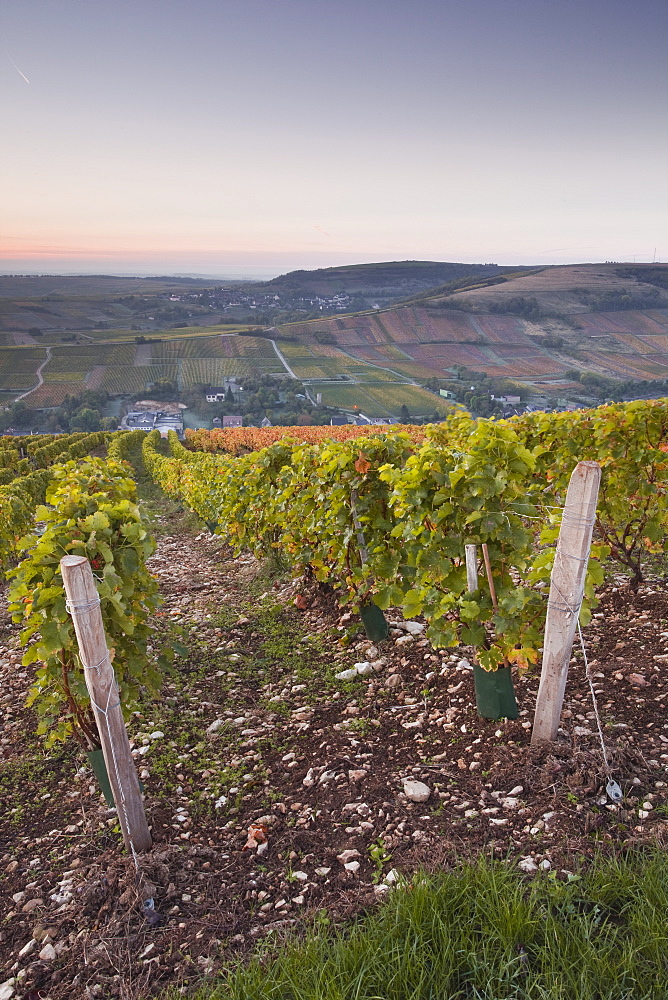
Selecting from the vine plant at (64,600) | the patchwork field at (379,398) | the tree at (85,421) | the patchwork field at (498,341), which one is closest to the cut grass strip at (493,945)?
the vine plant at (64,600)

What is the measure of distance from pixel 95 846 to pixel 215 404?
8411cm

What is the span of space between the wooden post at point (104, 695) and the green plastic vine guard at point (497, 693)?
2.35 metres

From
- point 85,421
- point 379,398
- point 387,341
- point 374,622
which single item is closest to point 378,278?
point 387,341

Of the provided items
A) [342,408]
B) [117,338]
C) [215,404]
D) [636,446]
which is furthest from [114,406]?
[636,446]

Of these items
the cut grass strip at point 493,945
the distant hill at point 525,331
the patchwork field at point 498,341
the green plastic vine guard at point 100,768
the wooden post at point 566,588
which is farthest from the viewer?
the patchwork field at point 498,341

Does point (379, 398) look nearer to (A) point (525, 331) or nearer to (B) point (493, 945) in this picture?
(A) point (525, 331)

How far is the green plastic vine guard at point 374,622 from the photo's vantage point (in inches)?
219

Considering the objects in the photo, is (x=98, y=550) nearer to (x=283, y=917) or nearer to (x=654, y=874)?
(x=283, y=917)

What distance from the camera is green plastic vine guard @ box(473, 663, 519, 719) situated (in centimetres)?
380

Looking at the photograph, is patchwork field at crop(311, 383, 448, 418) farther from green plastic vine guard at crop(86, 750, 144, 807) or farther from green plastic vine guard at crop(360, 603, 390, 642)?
green plastic vine guard at crop(86, 750, 144, 807)

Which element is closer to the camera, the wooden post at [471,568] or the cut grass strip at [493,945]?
the cut grass strip at [493,945]

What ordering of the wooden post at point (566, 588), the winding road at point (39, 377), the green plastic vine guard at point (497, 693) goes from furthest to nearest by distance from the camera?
the winding road at point (39, 377) → the green plastic vine guard at point (497, 693) → the wooden post at point (566, 588)

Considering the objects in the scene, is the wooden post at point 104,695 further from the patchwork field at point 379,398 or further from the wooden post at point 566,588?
the patchwork field at point 379,398

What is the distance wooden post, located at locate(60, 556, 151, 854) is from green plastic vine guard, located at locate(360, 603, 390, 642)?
2.92 metres
